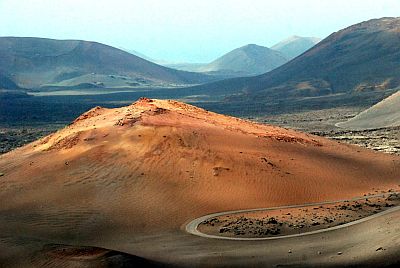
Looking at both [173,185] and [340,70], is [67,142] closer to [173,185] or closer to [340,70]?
[173,185]

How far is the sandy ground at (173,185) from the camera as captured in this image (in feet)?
58.6

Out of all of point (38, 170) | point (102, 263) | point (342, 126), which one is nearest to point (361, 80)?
point (342, 126)

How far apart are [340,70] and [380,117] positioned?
60.6m

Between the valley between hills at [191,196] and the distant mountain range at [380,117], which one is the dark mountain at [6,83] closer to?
the distant mountain range at [380,117]

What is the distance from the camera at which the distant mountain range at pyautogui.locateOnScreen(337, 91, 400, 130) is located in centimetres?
5556

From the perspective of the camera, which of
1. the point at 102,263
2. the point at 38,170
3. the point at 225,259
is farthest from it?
the point at 38,170

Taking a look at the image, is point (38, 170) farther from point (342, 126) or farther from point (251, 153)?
point (342, 126)

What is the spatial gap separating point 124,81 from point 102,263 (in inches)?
6186

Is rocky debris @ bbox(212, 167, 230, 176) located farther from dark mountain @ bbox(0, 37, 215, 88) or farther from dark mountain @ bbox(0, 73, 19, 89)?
dark mountain @ bbox(0, 37, 215, 88)

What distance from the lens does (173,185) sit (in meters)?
24.0

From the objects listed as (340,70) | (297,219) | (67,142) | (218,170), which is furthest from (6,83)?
(297,219)

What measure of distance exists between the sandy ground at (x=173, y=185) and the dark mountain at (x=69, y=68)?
130 m

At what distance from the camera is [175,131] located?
28047mm

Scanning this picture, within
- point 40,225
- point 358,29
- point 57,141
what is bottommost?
point 40,225
